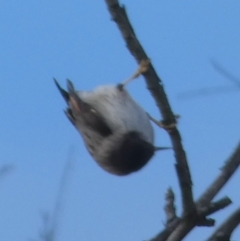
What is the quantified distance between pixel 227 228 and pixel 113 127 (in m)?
1.04

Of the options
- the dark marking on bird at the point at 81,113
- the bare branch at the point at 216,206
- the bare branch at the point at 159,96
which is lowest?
the bare branch at the point at 216,206

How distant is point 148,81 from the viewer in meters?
1.92

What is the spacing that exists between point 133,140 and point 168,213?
0.66 m

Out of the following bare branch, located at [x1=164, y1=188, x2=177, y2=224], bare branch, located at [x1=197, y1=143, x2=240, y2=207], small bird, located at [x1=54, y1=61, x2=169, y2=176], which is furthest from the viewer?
small bird, located at [x1=54, y1=61, x2=169, y2=176]

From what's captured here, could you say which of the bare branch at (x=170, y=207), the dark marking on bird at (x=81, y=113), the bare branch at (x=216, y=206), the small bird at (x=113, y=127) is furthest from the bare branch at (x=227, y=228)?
the dark marking on bird at (x=81, y=113)

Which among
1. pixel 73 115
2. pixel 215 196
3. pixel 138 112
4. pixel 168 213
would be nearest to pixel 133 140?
pixel 138 112

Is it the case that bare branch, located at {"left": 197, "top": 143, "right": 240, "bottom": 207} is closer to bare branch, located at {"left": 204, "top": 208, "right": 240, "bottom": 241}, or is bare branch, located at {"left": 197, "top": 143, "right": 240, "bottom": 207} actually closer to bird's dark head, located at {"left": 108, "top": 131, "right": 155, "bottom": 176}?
bare branch, located at {"left": 204, "top": 208, "right": 240, "bottom": 241}

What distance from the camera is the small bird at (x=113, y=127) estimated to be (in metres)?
2.93

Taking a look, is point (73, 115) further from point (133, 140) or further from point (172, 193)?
point (172, 193)

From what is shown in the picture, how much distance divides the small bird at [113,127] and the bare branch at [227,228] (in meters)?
0.91

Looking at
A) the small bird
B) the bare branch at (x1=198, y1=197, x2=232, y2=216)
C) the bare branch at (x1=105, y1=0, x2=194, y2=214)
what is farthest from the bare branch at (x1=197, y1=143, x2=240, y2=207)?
the small bird

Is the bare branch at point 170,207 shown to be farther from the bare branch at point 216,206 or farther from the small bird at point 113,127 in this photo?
the small bird at point 113,127

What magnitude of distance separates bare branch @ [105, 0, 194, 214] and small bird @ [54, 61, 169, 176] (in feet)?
2.91

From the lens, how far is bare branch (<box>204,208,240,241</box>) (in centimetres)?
199
